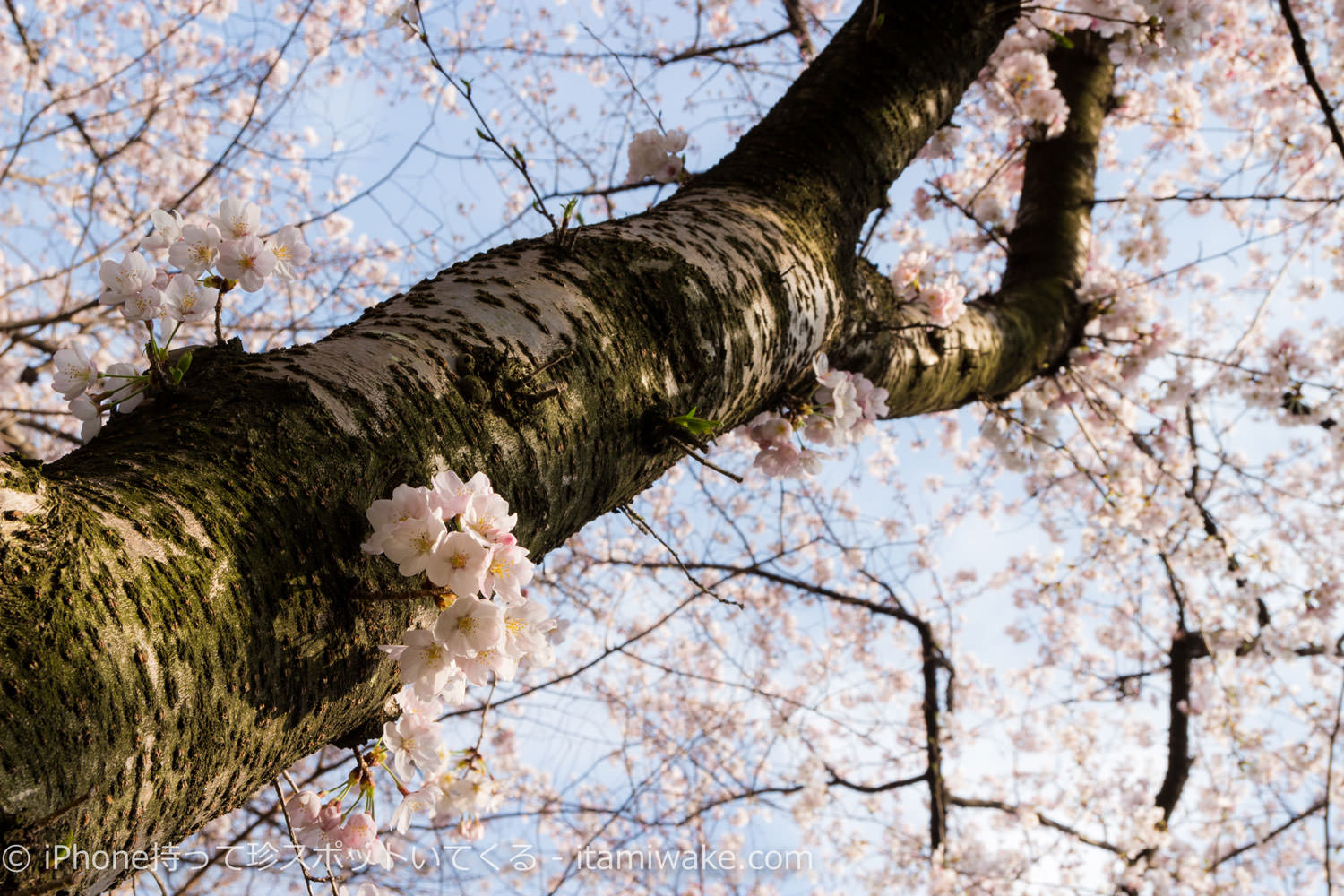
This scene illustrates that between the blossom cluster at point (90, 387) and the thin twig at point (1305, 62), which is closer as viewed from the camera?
the blossom cluster at point (90, 387)

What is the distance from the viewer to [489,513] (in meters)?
0.86

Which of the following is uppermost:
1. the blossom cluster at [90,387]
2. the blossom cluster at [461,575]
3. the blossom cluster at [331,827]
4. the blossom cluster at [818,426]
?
the blossom cluster at [818,426]

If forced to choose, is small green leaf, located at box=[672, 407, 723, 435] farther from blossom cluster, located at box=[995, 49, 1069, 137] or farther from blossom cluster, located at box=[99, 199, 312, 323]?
blossom cluster, located at box=[995, 49, 1069, 137]

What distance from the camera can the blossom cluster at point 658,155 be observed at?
6.72 feet

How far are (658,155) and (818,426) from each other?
2.97 feet

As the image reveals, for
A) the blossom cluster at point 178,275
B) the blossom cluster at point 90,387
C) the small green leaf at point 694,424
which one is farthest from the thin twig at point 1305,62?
the blossom cluster at point 90,387

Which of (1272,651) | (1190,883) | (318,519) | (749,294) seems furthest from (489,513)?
(1190,883)

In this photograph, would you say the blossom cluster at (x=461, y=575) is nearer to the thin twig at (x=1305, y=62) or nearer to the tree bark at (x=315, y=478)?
the tree bark at (x=315, y=478)

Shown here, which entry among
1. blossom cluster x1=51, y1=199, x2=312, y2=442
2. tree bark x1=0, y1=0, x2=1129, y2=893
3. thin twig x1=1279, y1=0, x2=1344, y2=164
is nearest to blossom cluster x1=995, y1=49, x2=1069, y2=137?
thin twig x1=1279, y1=0, x2=1344, y2=164

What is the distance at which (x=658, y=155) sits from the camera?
2.07 m
